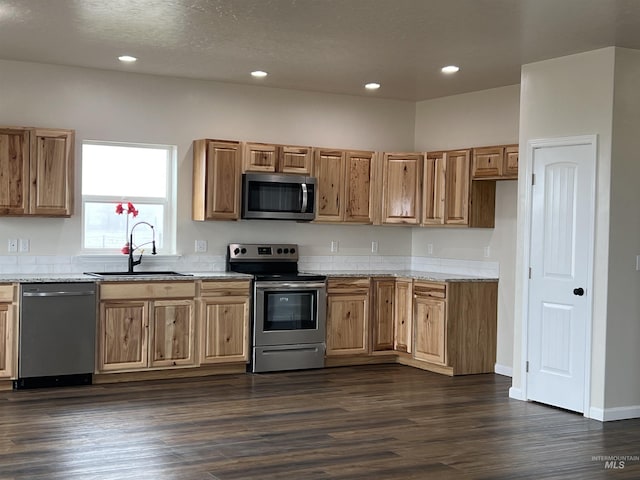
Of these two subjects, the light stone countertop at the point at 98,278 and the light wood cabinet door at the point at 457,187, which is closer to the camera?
the light stone countertop at the point at 98,278

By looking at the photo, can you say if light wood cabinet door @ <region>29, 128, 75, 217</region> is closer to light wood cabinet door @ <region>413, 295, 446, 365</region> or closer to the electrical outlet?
the electrical outlet

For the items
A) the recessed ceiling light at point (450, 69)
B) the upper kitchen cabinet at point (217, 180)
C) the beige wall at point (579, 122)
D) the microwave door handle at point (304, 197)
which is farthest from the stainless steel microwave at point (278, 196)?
the beige wall at point (579, 122)

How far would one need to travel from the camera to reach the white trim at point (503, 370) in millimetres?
7582

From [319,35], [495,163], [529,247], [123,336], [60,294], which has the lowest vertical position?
[123,336]

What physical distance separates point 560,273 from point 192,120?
367 centimetres

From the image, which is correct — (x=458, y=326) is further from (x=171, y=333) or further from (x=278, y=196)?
(x=171, y=333)

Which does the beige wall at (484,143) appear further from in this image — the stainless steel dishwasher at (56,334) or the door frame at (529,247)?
the stainless steel dishwasher at (56,334)

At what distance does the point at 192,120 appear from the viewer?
7.71m

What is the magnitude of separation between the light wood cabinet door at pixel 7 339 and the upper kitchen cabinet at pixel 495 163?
14.0ft

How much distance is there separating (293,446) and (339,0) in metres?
2.69

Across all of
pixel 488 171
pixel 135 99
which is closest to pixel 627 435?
pixel 488 171

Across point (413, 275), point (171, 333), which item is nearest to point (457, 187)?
point (413, 275)

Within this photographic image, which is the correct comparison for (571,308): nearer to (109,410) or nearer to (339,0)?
(339,0)

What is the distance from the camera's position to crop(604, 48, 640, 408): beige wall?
19.3 feet
